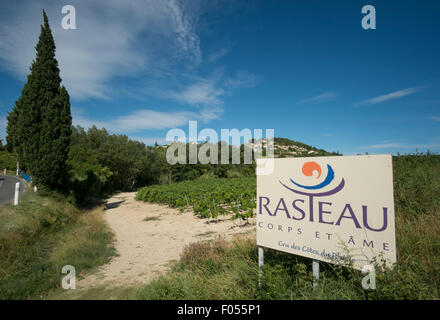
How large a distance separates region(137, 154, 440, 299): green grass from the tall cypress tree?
10.8 meters

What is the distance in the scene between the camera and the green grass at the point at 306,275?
92.0 inches

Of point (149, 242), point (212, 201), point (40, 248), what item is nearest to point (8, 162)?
point (40, 248)

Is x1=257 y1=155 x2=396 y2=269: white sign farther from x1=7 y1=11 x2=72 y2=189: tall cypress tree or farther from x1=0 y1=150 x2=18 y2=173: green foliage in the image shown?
x1=0 y1=150 x2=18 y2=173: green foliage

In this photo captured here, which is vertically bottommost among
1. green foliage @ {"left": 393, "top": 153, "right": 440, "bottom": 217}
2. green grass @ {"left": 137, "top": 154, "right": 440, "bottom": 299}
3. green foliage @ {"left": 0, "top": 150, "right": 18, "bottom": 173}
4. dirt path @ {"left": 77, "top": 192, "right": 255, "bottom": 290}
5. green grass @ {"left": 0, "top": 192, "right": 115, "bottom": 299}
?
dirt path @ {"left": 77, "top": 192, "right": 255, "bottom": 290}

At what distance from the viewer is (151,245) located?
7848 mm

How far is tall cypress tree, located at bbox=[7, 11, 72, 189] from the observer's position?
11.2m

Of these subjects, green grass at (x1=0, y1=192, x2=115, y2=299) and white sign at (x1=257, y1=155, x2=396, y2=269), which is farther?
green grass at (x1=0, y1=192, x2=115, y2=299)

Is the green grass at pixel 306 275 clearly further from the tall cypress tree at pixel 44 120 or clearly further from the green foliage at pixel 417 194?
the tall cypress tree at pixel 44 120

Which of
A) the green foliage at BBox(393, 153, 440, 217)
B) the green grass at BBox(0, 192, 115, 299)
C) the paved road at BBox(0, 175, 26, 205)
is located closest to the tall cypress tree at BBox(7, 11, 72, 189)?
the paved road at BBox(0, 175, 26, 205)

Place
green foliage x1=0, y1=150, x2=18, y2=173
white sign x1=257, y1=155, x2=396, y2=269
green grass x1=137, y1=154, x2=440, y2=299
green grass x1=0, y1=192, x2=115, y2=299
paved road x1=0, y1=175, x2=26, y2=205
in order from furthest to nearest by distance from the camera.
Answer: green foliage x1=0, y1=150, x2=18, y2=173, paved road x1=0, y1=175, x2=26, y2=205, green grass x1=0, y1=192, x2=115, y2=299, white sign x1=257, y1=155, x2=396, y2=269, green grass x1=137, y1=154, x2=440, y2=299

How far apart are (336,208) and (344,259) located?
25.4 inches

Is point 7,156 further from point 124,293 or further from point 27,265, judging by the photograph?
point 124,293

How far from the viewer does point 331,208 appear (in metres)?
2.89
